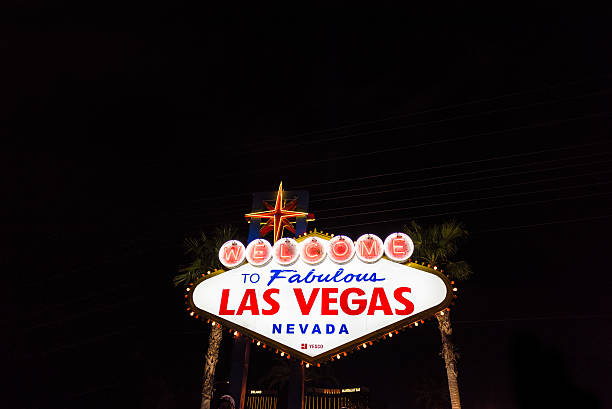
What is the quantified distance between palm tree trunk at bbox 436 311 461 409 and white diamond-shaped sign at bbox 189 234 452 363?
339 cm

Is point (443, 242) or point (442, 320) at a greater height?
point (443, 242)

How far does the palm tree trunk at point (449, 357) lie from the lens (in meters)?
14.8

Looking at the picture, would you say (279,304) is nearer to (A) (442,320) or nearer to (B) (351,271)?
(B) (351,271)

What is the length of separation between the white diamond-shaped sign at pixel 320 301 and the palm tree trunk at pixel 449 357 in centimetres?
339

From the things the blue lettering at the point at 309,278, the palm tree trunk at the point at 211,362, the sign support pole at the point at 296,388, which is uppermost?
the blue lettering at the point at 309,278

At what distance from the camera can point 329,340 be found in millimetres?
12484

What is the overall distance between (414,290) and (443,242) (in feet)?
13.4

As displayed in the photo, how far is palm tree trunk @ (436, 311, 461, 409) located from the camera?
48.6 ft

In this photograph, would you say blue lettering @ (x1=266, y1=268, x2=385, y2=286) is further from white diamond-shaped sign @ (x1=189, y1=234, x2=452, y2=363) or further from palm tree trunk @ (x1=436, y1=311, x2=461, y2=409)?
palm tree trunk @ (x1=436, y1=311, x2=461, y2=409)

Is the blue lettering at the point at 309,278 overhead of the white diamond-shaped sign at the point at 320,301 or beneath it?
overhead

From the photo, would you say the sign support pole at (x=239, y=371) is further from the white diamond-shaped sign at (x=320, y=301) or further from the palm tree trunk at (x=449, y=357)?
the palm tree trunk at (x=449, y=357)

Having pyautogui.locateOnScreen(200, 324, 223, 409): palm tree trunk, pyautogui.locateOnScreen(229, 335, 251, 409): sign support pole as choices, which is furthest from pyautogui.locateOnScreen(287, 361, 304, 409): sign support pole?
pyautogui.locateOnScreen(200, 324, 223, 409): palm tree trunk

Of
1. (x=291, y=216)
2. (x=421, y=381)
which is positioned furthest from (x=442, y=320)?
(x=421, y=381)

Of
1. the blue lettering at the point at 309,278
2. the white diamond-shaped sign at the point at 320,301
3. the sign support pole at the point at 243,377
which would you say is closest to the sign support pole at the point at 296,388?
the sign support pole at the point at 243,377
